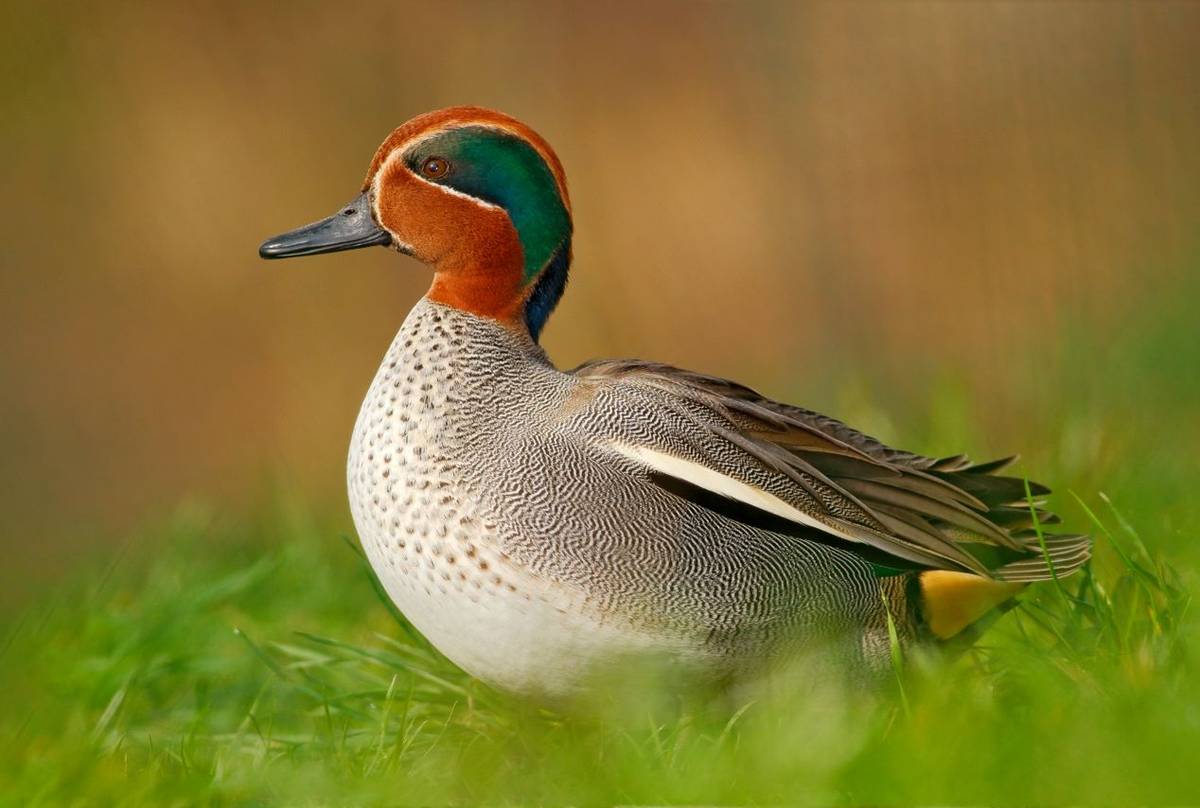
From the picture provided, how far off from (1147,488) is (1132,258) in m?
1.29

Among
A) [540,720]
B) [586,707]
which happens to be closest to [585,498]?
[586,707]

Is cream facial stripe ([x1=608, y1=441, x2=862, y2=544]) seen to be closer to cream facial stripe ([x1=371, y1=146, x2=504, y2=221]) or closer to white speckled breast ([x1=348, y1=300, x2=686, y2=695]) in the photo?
white speckled breast ([x1=348, y1=300, x2=686, y2=695])

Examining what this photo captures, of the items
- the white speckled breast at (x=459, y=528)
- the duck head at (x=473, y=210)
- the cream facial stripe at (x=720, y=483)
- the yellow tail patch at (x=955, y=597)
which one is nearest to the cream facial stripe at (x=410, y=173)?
the duck head at (x=473, y=210)

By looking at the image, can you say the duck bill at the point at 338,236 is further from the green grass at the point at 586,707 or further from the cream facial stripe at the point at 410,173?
the green grass at the point at 586,707

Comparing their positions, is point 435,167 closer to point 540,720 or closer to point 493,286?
point 493,286

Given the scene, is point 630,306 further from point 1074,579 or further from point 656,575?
point 656,575

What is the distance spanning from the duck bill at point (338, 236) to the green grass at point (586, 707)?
86 centimetres

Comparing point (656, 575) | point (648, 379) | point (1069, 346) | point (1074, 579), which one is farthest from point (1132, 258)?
point (656, 575)

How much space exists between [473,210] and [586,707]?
3.46ft

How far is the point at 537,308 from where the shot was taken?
328cm

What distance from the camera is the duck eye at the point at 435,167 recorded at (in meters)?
3.16

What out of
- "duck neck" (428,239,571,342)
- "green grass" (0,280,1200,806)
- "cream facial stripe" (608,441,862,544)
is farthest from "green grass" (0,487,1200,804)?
"duck neck" (428,239,571,342)

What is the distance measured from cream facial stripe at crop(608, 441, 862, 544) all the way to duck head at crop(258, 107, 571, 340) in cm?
53

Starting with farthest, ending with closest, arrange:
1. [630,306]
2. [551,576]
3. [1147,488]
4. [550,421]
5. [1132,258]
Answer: [630,306] → [1132,258] → [1147,488] → [550,421] → [551,576]
